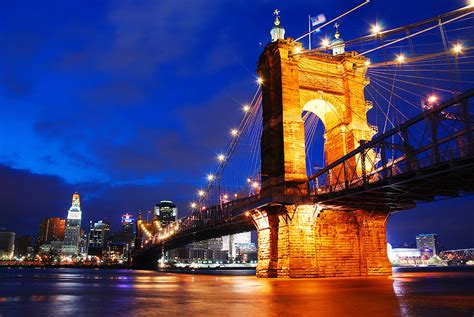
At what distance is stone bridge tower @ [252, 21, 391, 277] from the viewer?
3469 cm

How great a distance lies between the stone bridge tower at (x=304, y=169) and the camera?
34.7 meters

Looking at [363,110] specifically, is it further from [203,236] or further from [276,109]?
[203,236]

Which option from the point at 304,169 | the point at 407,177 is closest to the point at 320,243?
the point at 304,169

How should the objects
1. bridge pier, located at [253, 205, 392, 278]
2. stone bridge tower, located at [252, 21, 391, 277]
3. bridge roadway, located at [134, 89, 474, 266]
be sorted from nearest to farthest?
bridge roadway, located at [134, 89, 474, 266]
bridge pier, located at [253, 205, 392, 278]
stone bridge tower, located at [252, 21, 391, 277]

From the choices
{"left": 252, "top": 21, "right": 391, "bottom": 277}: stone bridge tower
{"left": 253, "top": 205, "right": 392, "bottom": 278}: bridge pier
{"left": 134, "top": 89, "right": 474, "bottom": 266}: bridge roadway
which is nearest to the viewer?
{"left": 134, "top": 89, "right": 474, "bottom": 266}: bridge roadway

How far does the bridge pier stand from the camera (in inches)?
1347

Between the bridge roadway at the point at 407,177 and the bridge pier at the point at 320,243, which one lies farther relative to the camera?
the bridge pier at the point at 320,243

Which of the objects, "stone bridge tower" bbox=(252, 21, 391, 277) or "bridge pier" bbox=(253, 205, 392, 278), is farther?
"stone bridge tower" bbox=(252, 21, 391, 277)

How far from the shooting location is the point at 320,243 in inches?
1415

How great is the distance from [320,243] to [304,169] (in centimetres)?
657

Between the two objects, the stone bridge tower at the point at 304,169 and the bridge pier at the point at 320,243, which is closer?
the bridge pier at the point at 320,243

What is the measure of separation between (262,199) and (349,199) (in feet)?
24.3

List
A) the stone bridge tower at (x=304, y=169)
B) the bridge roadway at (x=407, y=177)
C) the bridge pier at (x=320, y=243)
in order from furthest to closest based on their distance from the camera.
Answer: the stone bridge tower at (x=304, y=169), the bridge pier at (x=320, y=243), the bridge roadway at (x=407, y=177)

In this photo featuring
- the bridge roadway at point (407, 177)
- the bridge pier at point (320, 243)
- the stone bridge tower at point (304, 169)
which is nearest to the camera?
the bridge roadway at point (407, 177)
